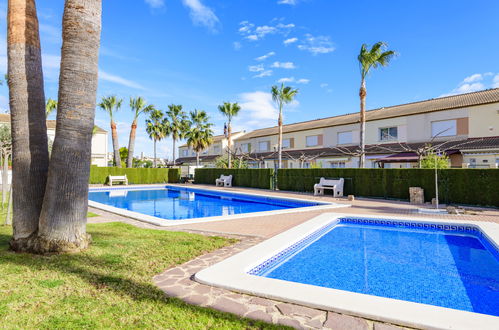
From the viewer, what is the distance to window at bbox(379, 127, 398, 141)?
2754cm

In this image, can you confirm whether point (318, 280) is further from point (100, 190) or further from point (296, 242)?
point (100, 190)

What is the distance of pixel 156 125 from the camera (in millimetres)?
42469

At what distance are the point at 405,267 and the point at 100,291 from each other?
578 centimetres

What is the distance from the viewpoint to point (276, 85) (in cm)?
2697

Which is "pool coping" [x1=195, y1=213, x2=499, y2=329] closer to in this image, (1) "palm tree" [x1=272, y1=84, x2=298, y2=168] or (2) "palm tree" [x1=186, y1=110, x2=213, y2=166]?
(1) "palm tree" [x1=272, y1=84, x2=298, y2=168]

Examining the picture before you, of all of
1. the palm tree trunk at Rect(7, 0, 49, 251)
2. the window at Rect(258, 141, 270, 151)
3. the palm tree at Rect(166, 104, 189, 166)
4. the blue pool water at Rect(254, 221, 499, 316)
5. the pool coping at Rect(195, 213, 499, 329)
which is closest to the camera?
the pool coping at Rect(195, 213, 499, 329)

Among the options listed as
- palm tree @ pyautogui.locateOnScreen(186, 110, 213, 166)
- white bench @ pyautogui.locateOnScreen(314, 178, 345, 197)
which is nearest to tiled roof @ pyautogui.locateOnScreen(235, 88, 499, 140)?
white bench @ pyautogui.locateOnScreen(314, 178, 345, 197)

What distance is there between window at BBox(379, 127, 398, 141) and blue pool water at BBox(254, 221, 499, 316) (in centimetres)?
2057

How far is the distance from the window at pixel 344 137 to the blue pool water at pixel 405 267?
2281 cm

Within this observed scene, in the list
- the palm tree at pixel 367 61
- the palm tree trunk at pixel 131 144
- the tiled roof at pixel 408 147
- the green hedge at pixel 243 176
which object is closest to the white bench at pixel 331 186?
the palm tree at pixel 367 61

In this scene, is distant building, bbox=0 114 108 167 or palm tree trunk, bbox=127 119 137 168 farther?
distant building, bbox=0 114 108 167

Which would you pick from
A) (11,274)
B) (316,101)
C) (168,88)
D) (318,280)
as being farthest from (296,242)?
(316,101)

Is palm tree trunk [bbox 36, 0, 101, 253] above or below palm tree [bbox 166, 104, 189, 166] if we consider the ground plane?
below

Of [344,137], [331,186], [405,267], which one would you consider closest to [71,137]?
[405,267]
